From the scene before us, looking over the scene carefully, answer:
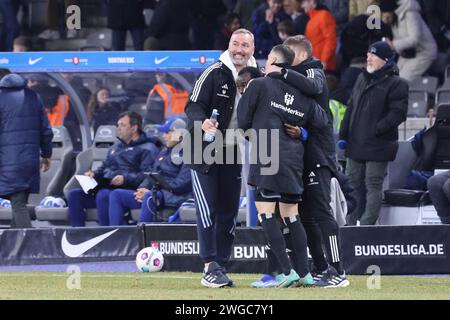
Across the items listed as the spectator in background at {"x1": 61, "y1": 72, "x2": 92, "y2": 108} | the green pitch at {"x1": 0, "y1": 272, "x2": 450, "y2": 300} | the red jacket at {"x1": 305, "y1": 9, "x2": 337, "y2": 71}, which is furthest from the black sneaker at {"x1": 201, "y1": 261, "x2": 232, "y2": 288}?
the red jacket at {"x1": 305, "y1": 9, "x2": 337, "y2": 71}

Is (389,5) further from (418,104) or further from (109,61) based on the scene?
(109,61)

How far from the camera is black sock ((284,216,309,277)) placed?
33.6 feet

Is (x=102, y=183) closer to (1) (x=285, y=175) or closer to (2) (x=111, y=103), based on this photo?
(2) (x=111, y=103)

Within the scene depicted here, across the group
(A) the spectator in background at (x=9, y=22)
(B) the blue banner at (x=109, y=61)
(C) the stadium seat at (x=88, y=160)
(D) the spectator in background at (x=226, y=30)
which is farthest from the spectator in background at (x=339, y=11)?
(A) the spectator in background at (x=9, y=22)

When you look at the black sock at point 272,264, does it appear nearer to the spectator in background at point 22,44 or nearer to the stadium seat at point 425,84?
the stadium seat at point 425,84

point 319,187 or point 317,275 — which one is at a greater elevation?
point 319,187

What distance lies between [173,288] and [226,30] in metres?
9.17

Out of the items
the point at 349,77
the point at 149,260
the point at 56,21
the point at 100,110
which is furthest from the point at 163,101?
the point at 56,21

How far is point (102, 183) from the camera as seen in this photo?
15453mm

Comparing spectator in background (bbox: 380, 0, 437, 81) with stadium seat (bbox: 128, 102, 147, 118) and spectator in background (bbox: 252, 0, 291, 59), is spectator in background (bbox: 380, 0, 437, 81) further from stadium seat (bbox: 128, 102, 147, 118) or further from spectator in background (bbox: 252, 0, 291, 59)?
stadium seat (bbox: 128, 102, 147, 118)

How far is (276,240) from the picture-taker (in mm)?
10188

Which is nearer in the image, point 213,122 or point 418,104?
point 213,122

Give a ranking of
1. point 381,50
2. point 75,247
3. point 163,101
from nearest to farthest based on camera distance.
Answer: point 75,247 → point 381,50 → point 163,101

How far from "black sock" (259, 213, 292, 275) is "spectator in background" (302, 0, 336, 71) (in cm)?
774
